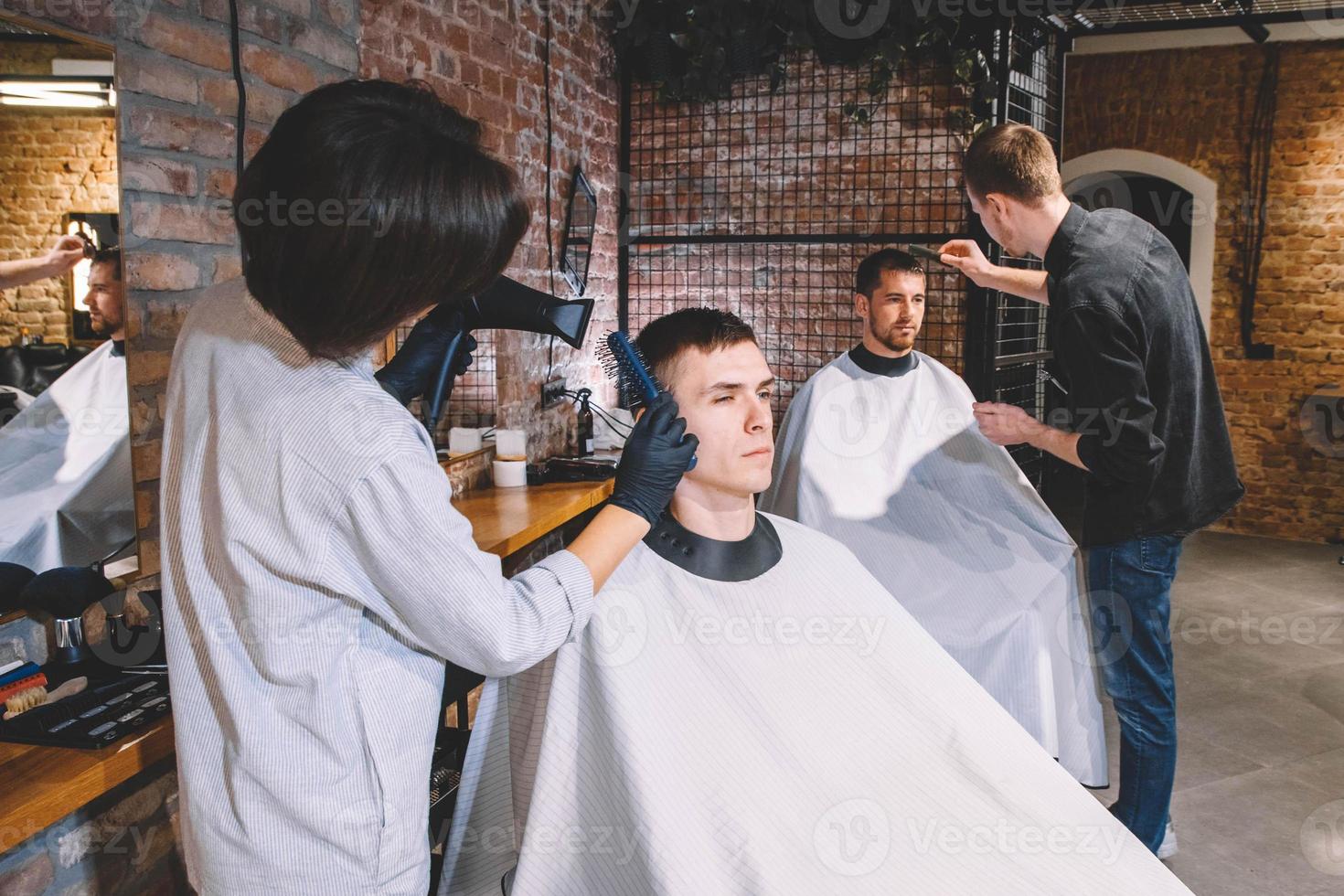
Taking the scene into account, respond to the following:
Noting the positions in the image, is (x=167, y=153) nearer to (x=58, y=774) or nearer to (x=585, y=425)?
(x=58, y=774)

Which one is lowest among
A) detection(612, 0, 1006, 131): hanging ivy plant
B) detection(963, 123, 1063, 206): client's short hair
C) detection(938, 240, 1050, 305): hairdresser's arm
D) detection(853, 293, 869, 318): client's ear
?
detection(853, 293, 869, 318): client's ear

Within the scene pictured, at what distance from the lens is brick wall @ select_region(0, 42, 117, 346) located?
1.55m

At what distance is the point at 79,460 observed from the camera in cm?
173

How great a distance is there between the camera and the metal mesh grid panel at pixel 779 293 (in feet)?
13.5

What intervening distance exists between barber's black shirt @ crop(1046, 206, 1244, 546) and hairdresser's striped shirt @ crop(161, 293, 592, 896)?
1.49 meters

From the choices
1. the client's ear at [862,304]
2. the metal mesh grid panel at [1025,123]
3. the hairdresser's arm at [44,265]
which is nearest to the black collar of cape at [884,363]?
the client's ear at [862,304]

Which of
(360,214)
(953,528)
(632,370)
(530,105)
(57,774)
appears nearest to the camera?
(360,214)

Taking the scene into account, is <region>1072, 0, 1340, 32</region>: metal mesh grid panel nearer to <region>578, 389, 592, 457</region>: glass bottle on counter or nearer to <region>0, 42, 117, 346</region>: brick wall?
<region>578, 389, 592, 457</region>: glass bottle on counter

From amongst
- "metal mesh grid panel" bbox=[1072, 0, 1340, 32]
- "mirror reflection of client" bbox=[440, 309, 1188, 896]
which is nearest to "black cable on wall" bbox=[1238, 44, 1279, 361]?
"metal mesh grid panel" bbox=[1072, 0, 1340, 32]

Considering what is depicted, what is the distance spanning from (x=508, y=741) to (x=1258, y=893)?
1.96 metres

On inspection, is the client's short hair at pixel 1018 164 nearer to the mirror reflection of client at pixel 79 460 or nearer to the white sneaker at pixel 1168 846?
the white sneaker at pixel 1168 846

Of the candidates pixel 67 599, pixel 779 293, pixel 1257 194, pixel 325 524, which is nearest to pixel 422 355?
pixel 325 524

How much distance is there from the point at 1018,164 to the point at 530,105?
177cm

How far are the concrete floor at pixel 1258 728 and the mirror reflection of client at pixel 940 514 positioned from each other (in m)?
0.38
